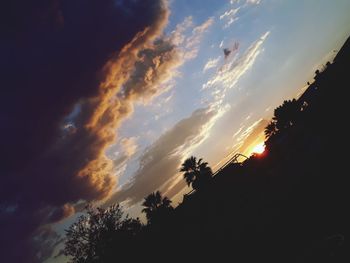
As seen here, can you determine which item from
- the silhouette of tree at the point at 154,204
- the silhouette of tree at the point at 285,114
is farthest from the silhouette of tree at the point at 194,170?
the silhouette of tree at the point at 285,114

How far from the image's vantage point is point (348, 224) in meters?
13.4

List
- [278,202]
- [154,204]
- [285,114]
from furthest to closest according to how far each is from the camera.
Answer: [285,114]
[154,204]
[278,202]

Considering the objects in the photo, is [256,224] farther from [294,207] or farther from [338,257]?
[338,257]

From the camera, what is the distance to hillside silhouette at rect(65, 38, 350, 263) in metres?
17.7

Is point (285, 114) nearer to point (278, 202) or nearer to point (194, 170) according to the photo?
point (194, 170)

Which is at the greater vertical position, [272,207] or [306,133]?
[306,133]

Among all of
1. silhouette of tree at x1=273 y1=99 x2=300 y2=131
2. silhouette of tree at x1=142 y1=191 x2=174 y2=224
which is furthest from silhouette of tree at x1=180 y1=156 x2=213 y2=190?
silhouette of tree at x1=273 y1=99 x2=300 y2=131

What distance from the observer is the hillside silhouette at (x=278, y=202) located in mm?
17703

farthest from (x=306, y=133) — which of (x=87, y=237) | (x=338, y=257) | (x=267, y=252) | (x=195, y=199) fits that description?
(x=87, y=237)

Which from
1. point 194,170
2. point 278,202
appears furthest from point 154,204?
point 278,202

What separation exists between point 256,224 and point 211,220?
15.8ft

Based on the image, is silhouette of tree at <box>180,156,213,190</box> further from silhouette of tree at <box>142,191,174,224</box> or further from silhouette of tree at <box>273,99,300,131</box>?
silhouette of tree at <box>273,99,300,131</box>

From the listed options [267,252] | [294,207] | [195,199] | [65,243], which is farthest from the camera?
[65,243]

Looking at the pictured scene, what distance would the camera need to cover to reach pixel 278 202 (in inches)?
877
